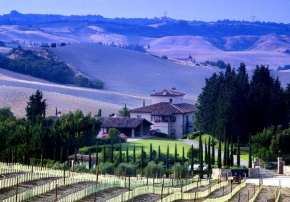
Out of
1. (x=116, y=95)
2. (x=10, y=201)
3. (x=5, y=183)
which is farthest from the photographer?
(x=116, y=95)

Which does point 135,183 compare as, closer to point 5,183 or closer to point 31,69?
point 5,183

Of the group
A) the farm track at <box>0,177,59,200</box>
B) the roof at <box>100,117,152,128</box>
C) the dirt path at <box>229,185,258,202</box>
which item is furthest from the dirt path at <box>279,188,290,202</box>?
the roof at <box>100,117,152,128</box>

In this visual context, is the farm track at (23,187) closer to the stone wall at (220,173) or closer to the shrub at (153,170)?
the shrub at (153,170)

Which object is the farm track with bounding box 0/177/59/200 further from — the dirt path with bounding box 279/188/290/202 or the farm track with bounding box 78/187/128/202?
the dirt path with bounding box 279/188/290/202

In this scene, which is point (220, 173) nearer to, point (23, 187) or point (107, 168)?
point (107, 168)

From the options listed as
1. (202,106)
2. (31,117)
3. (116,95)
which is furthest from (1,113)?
(116,95)

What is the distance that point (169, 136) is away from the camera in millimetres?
102750

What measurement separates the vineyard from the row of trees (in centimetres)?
2461

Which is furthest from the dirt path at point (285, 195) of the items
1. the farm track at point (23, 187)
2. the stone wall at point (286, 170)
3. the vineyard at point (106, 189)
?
the farm track at point (23, 187)

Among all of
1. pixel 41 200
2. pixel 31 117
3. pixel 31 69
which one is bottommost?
pixel 41 200

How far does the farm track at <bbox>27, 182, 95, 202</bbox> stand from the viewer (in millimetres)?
43406

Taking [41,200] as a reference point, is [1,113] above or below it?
above

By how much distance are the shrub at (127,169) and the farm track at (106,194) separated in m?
11.1

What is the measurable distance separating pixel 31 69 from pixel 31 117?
9663cm
